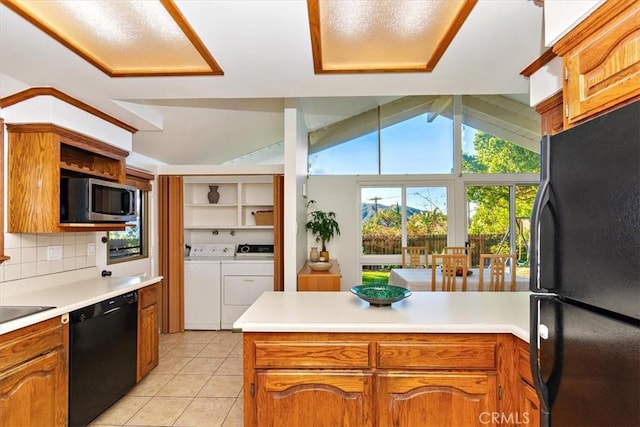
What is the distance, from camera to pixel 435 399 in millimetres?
1739

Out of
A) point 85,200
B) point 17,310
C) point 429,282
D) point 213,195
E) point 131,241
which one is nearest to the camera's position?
point 17,310

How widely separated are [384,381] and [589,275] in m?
1.09

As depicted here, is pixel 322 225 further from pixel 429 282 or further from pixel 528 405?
pixel 528 405

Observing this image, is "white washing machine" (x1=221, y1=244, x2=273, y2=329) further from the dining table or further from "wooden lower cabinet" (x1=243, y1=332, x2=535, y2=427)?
"wooden lower cabinet" (x1=243, y1=332, x2=535, y2=427)

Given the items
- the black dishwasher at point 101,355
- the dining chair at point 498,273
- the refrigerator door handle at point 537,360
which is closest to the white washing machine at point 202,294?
the black dishwasher at point 101,355

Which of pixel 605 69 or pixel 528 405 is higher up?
pixel 605 69

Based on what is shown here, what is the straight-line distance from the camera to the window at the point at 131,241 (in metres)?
3.69

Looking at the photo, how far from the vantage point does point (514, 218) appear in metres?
5.89

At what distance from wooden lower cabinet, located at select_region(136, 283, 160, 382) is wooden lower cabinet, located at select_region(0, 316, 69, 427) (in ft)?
2.67

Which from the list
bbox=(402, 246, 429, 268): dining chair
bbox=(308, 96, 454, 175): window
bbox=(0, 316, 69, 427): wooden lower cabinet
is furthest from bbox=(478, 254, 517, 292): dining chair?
bbox=(0, 316, 69, 427): wooden lower cabinet

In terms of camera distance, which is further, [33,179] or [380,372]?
[33,179]

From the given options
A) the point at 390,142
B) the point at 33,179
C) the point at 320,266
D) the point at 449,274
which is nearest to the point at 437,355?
the point at 449,274

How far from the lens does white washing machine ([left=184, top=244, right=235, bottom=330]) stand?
14.8 ft

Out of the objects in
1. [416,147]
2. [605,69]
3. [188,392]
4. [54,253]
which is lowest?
[188,392]
